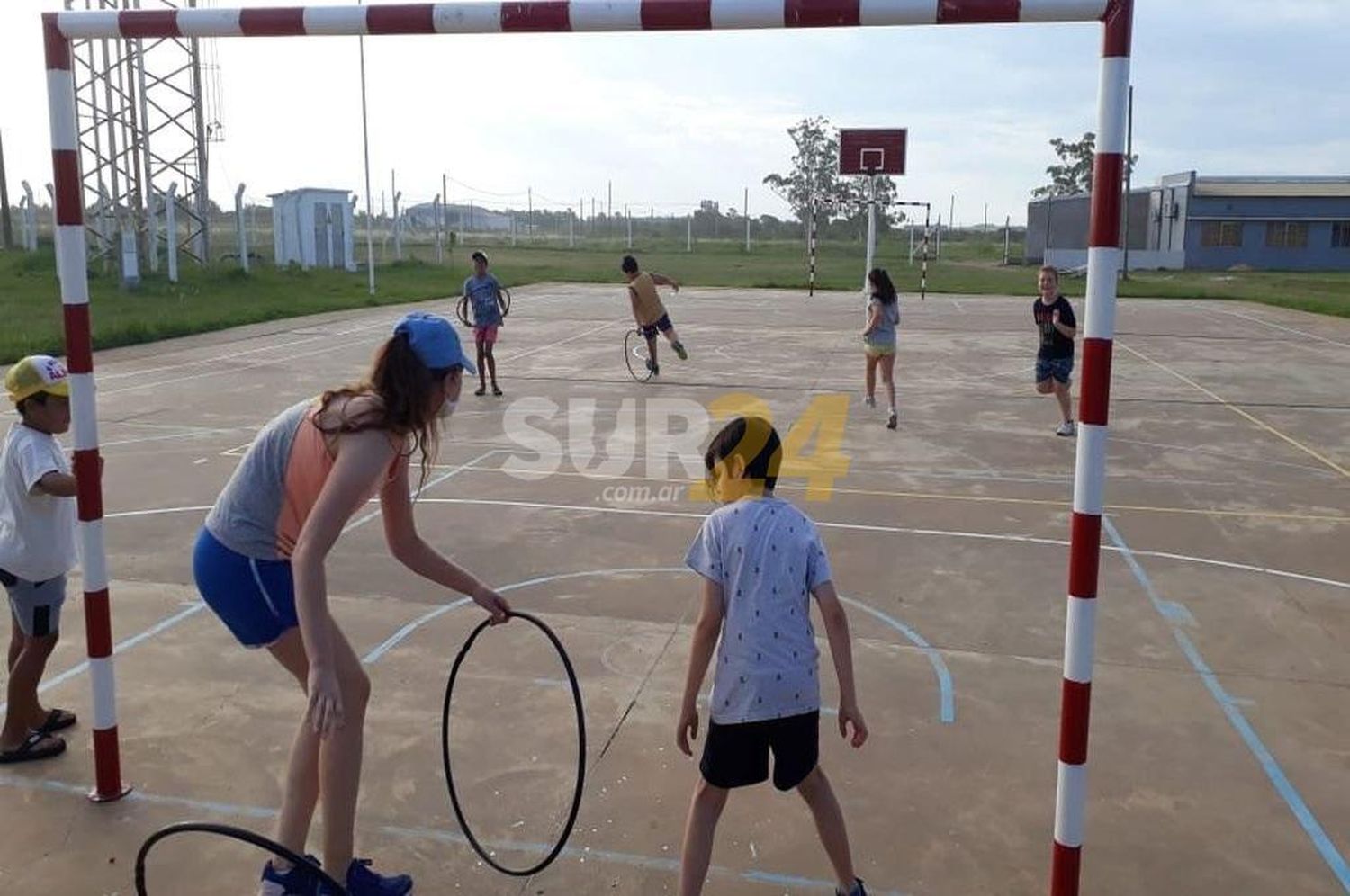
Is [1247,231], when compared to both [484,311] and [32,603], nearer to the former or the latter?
[484,311]

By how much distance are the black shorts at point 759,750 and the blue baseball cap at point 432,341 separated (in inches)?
47.6

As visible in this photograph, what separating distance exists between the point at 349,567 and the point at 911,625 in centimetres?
329

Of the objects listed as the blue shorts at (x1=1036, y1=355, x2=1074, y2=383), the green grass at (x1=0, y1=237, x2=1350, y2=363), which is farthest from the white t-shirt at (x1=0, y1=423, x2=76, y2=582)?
the green grass at (x1=0, y1=237, x2=1350, y2=363)

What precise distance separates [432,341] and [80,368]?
5.31 feet

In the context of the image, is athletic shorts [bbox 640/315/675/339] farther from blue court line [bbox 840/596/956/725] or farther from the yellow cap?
the yellow cap

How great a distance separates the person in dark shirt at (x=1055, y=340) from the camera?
10.6m

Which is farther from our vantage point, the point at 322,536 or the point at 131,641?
the point at 131,641

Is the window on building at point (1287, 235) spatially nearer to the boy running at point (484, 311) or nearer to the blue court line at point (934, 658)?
the boy running at point (484, 311)

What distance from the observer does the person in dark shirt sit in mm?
10602

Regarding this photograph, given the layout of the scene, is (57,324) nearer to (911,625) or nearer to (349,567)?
(349,567)

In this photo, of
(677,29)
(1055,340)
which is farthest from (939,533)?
(677,29)

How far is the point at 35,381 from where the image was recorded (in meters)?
4.10

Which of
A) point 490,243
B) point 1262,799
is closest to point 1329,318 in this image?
point 1262,799

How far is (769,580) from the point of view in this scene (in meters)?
3.01
